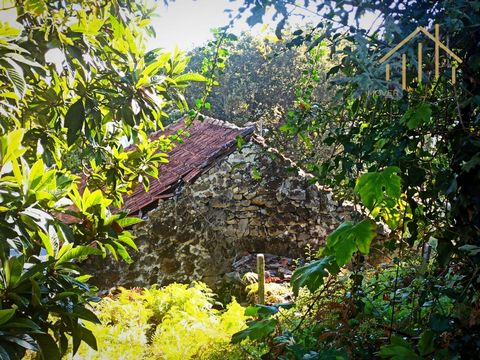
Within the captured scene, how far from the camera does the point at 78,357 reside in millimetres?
2473

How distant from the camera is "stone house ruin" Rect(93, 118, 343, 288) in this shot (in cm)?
547

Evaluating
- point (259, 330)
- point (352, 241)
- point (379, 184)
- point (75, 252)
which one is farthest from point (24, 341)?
point (379, 184)

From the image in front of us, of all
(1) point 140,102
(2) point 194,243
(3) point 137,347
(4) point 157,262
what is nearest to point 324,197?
(2) point 194,243

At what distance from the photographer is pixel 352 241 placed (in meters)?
0.94

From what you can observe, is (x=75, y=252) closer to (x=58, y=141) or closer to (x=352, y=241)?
(x=58, y=141)

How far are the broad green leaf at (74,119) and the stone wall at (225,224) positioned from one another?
12.8 feet

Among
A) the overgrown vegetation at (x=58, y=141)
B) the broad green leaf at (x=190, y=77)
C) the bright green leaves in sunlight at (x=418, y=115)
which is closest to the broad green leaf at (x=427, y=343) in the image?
the bright green leaves in sunlight at (x=418, y=115)

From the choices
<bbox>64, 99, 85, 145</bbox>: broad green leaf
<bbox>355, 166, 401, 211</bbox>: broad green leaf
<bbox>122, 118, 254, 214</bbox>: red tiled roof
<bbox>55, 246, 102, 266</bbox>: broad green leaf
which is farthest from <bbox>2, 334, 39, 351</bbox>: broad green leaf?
<bbox>122, 118, 254, 214</bbox>: red tiled roof

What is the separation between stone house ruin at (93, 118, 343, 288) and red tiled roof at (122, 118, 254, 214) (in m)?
0.02

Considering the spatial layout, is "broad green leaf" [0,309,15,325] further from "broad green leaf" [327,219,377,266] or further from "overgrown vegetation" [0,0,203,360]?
"broad green leaf" [327,219,377,266]

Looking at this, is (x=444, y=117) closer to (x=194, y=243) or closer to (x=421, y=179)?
(x=421, y=179)

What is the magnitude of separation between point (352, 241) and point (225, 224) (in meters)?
4.82

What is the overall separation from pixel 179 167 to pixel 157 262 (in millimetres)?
1349

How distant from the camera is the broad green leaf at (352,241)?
3.05ft
